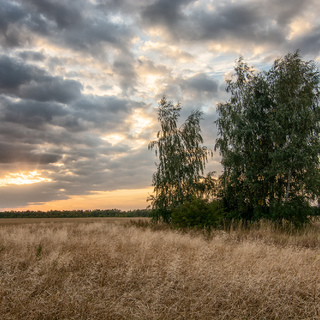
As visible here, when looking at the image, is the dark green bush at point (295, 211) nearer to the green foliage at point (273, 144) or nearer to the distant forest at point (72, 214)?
the green foliage at point (273, 144)

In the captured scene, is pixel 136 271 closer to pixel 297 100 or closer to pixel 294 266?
pixel 294 266

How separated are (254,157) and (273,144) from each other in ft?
7.39

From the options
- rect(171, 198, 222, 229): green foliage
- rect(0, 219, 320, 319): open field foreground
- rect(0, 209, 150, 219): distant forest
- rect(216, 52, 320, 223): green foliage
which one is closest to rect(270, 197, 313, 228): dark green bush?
rect(216, 52, 320, 223): green foliage

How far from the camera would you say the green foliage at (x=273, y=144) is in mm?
17250

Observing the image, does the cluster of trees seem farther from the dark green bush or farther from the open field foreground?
the open field foreground

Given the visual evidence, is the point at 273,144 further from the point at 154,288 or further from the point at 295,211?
the point at 154,288

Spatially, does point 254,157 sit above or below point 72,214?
above

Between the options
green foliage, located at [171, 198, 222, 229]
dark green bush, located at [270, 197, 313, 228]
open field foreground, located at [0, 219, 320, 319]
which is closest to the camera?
open field foreground, located at [0, 219, 320, 319]

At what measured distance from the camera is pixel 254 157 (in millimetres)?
Answer: 18516

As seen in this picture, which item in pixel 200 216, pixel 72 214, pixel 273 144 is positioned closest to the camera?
pixel 200 216

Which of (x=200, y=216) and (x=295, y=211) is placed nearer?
(x=200, y=216)

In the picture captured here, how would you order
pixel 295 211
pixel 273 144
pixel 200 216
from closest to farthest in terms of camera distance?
pixel 200 216
pixel 295 211
pixel 273 144

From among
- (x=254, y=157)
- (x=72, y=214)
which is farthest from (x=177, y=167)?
(x=72, y=214)

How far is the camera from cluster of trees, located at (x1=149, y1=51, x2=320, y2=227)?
17047 millimetres
